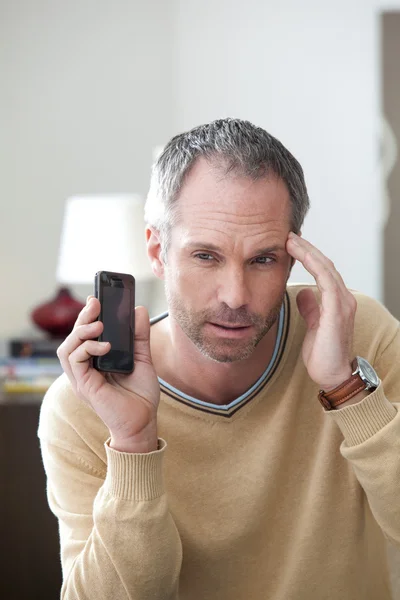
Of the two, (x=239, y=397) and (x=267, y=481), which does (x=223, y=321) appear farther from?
(x=267, y=481)

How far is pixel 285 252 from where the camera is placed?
1386 mm

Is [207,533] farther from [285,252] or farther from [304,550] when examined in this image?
[285,252]

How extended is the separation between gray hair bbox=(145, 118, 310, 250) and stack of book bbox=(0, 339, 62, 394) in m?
1.60

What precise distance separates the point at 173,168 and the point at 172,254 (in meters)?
0.14

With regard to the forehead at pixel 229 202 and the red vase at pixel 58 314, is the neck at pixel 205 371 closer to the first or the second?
the forehead at pixel 229 202

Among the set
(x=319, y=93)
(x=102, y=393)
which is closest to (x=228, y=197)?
(x=102, y=393)

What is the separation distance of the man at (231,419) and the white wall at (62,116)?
86.8 inches

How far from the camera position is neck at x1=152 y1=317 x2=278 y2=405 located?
1466mm

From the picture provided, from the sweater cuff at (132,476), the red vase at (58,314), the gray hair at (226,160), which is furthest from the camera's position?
the red vase at (58,314)

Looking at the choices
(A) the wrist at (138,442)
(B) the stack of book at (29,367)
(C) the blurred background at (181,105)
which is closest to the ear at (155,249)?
(A) the wrist at (138,442)

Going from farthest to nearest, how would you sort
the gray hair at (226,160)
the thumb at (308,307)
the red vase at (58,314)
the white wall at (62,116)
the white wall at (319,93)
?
the white wall at (319,93) < the white wall at (62,116) < the red vase at (58,314) < the thumb at (308,307) < the gray hair at (226,160)

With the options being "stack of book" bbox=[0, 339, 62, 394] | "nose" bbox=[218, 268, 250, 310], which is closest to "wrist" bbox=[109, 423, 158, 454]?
"nose" bbox=[218, 268, 250, 310]

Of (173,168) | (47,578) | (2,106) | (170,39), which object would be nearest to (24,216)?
(2,106)

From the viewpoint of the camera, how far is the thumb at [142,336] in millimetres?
1322
